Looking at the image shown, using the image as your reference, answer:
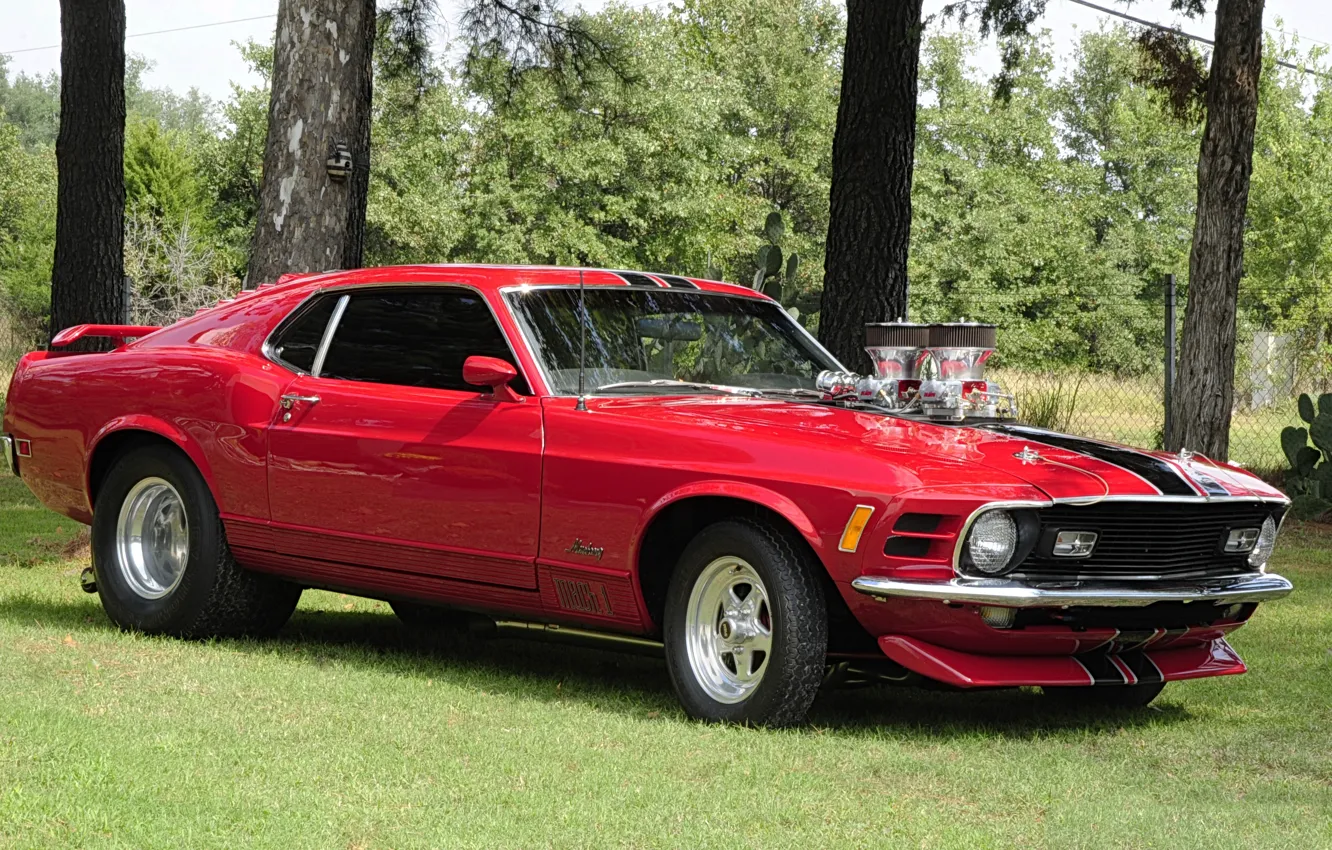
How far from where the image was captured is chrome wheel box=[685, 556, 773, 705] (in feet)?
18.5

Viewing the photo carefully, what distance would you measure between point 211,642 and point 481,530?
5.28 feet

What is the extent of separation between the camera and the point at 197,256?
42844mm

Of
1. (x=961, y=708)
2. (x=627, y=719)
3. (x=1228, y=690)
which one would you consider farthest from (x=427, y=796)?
(x=1228, y=690)

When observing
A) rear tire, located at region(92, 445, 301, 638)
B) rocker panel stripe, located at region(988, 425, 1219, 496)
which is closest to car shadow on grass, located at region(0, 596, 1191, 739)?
rear tire, located at region(92, 445, 301, 638)

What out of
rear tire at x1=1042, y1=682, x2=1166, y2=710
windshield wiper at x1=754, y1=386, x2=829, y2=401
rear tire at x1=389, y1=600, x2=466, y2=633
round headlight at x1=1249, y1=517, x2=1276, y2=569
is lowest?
rear tire at x1=389, y1=600, x2=466, y2=633

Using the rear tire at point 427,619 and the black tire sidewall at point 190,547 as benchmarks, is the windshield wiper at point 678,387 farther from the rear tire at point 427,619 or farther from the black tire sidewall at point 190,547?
the black tire sidewall at point 190,547

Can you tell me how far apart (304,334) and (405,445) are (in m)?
1.04

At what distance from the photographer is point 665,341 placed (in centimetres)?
665

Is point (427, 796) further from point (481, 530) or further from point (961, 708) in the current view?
point (961, 708)

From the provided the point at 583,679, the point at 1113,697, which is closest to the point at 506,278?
the point at 583,679

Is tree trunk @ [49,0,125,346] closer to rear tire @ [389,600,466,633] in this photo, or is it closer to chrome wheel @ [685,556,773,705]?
rear tire @ [389,600,466,633]

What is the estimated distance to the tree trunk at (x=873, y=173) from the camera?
37.1 ft

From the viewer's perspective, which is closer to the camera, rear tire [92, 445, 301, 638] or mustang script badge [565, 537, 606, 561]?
mustang script badge [565, 537, 606, 561]

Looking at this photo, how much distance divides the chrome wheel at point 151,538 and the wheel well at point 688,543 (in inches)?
94.4
